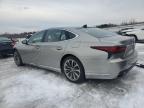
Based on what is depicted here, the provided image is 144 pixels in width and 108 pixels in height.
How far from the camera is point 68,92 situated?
4.87m

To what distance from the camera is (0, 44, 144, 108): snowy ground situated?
167 inches

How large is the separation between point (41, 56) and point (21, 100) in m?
2.06

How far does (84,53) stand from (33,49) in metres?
2.40

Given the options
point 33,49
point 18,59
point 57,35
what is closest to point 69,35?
point 57,35

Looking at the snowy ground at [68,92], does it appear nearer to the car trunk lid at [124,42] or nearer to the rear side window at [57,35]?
the car trunk lid at [124,42]

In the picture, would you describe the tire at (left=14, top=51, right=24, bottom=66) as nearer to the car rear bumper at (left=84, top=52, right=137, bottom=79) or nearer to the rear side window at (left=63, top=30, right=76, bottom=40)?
the rear side window at (left=63, top=30, right=76, bottom=40)

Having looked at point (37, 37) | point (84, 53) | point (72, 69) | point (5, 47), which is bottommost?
point (72, 69)

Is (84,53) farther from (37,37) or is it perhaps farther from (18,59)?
(18,59)

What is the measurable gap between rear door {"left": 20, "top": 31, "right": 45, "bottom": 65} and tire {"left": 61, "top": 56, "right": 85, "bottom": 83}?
4.55 feet

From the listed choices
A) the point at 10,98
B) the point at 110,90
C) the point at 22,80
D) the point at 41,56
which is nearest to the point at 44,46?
the point at 41,56

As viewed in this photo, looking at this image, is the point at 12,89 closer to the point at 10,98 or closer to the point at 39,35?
the point at 10,98

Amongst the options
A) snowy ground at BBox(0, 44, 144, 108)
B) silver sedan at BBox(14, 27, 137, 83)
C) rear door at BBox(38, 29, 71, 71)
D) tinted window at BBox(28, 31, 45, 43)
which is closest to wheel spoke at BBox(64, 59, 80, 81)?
silver sedan at BBox(14, 27, 137, 83)

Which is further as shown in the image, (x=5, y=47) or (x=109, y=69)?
(x=5, y=47)

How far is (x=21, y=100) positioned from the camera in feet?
15.1
